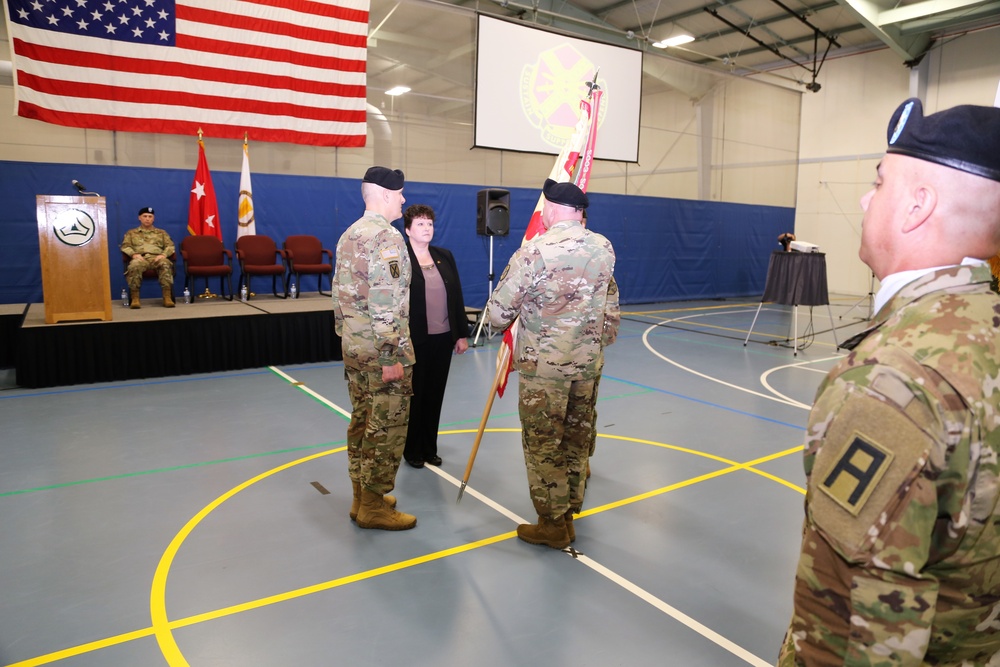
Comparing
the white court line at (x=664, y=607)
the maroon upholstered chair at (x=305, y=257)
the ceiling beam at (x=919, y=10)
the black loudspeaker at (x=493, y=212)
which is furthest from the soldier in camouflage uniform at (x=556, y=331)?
the ceiling beam at (x=919, y=10)

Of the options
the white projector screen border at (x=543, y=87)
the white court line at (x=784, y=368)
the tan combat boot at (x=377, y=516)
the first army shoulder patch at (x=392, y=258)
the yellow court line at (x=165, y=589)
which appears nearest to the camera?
the yellow court line at (x=165, y=589)

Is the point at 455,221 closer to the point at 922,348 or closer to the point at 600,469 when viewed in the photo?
the point at 600,469

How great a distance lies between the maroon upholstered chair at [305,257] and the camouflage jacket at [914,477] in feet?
30.0

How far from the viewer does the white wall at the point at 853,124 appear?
14156 mm

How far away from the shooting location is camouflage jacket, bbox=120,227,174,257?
8.16 metres

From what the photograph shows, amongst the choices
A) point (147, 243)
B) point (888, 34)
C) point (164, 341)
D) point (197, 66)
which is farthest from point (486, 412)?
point (888, 34)

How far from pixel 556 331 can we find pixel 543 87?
9.61 m

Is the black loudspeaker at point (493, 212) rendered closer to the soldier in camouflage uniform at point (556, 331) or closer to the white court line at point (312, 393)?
the white court line at point (312, 393)

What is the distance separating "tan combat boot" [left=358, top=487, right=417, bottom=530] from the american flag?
25.4 ft

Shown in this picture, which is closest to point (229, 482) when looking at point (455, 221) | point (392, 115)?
point (455, 221)

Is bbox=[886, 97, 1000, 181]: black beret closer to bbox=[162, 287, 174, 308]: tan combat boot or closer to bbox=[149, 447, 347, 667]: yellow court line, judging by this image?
bbox=[149, 447, 347, 667]: yellow court line

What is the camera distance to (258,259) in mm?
9203

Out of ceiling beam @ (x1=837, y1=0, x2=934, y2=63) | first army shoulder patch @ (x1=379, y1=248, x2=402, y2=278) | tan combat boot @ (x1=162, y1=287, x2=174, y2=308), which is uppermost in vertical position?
ceiling beam @ (x1=837, y1=0, x2=934, y2=63)

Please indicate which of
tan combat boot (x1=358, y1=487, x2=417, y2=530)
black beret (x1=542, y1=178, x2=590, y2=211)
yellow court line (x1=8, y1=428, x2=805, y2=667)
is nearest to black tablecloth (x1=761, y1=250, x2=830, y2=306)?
yellow court line (x1=8, y1=428, x2=805, y2=667)
